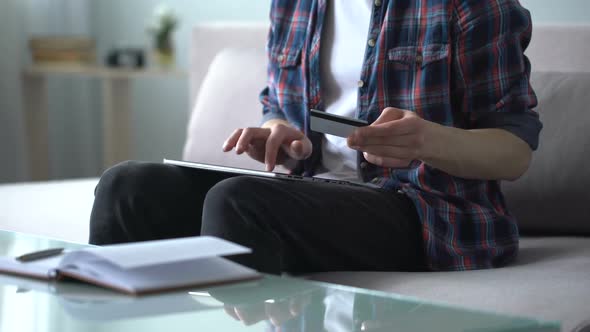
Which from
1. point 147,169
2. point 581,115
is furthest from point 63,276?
point 581,115

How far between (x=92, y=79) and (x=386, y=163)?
8.80ft

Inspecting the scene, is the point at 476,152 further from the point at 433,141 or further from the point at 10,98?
the point at 10,98

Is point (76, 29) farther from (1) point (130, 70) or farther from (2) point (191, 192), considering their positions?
(2) point (191, 192)

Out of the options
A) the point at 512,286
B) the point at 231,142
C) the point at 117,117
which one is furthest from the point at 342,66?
the point at 117,117

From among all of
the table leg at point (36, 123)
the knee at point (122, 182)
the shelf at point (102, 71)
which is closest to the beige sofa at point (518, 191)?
the knee at point (122, 182)

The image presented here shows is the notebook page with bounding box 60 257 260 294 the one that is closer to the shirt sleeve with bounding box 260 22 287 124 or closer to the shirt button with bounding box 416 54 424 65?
the shirt button with bounding box 416 54 424 65

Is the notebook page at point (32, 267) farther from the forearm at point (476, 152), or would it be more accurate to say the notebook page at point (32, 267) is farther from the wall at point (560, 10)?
the wall at point (560, 10)

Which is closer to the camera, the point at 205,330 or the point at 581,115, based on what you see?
the point at 205,330

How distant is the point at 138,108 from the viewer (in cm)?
365

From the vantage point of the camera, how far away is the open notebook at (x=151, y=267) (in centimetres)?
78

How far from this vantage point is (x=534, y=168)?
146cm

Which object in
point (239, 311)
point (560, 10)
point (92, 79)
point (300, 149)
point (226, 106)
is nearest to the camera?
point (239, 311)

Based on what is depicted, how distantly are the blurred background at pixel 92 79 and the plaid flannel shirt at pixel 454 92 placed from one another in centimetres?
181

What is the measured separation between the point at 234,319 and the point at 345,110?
25.1 inches
